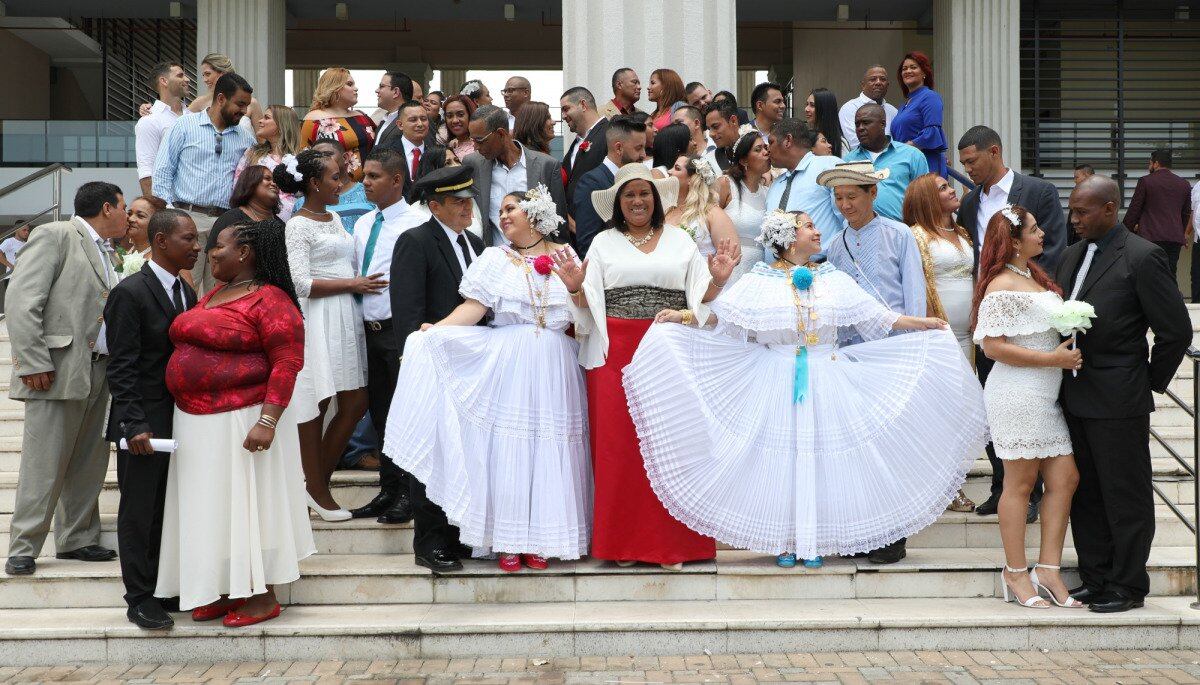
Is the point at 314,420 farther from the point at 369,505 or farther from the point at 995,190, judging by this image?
the point at 995,190

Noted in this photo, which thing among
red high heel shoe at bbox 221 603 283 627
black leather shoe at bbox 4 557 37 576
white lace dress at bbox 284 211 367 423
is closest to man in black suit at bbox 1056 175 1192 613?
white lace dress at bbox 284 211 367 423

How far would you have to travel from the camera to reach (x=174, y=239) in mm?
6266

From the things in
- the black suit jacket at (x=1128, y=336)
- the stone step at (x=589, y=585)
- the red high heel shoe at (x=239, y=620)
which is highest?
the black suit jacket at (x=1128, y=336)

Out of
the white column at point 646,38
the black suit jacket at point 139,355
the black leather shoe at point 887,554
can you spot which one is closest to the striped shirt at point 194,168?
the black suit jacket at point 139,355

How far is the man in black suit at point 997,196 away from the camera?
7965 millimetres

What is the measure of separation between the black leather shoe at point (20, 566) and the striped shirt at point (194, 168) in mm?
2813

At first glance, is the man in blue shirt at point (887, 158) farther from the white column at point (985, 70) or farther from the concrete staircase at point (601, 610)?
the white column at point (985, 70)

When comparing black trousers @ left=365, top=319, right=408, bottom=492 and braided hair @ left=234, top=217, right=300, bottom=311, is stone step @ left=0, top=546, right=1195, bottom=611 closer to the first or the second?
black trousers @ left=365, top=319, right=408, bottom=492

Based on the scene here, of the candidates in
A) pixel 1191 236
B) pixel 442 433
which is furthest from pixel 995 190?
pixel 1191 236

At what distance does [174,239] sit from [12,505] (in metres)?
2.52

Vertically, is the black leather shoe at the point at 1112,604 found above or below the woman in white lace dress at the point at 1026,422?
below

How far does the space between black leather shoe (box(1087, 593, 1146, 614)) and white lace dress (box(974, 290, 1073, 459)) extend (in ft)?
2.45

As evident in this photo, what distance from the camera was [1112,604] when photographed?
20.2 ft

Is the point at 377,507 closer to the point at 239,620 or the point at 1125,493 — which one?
the point at 239,620
